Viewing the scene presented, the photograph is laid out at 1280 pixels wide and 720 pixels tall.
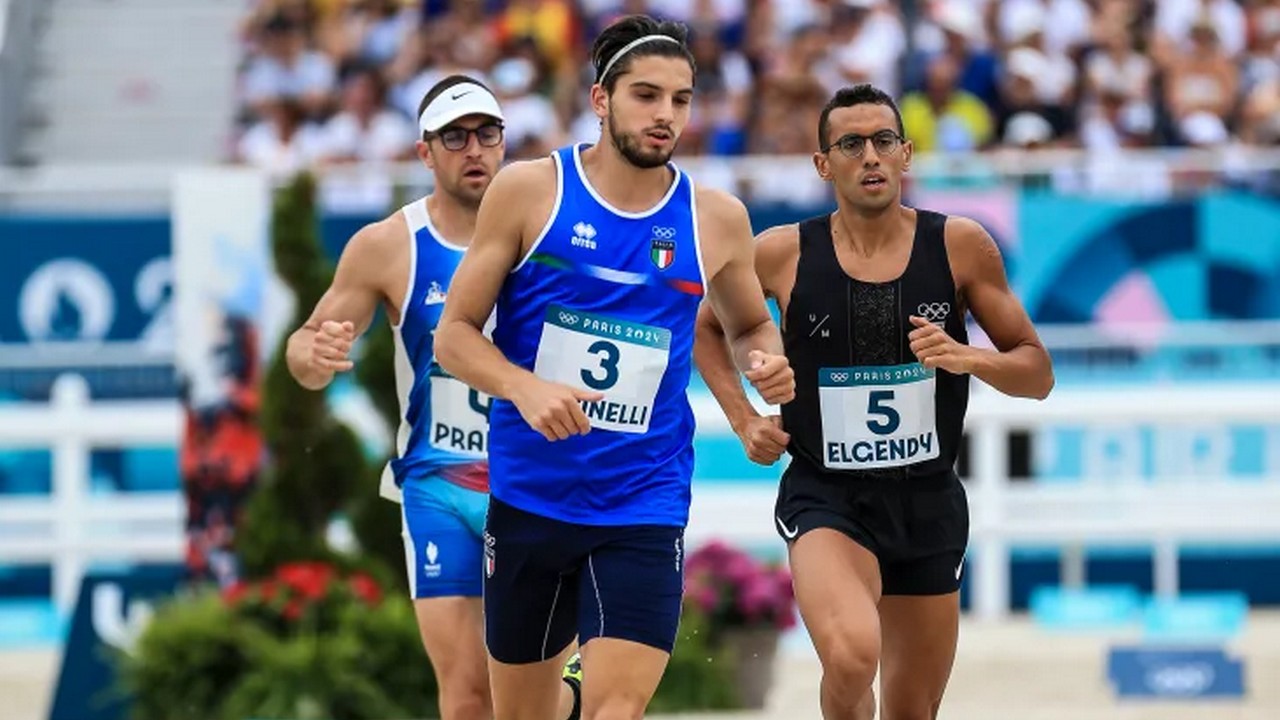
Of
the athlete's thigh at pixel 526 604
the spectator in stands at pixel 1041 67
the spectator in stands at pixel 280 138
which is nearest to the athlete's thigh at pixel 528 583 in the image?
the athlete's thigh at pixel 526 604

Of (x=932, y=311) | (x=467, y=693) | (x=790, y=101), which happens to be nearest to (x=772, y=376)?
(x=932, y=311)

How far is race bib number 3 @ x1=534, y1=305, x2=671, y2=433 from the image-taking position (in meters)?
6.89

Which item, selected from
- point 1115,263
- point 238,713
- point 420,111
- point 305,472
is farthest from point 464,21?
point 420,111

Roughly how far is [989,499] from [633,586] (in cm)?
865

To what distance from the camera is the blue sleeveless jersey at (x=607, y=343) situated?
689 centimetres

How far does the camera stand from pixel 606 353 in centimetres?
690

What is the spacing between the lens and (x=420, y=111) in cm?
848

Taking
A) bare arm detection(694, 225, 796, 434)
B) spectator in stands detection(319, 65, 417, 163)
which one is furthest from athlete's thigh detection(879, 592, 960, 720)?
spectator in stands detection(319, 65, 417, 163)

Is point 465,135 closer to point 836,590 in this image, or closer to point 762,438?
point 762,438

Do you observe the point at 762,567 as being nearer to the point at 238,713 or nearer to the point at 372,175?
the point at 238,713

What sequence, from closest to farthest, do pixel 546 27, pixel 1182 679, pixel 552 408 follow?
pixel 552 408 < pixel 1182 679 < pixel 546 27

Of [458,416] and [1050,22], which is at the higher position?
[1050,22]

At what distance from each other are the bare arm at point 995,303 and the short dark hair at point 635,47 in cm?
136

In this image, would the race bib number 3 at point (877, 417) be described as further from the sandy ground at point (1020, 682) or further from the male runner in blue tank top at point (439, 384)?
the sandy ground at point (1020, 682)
